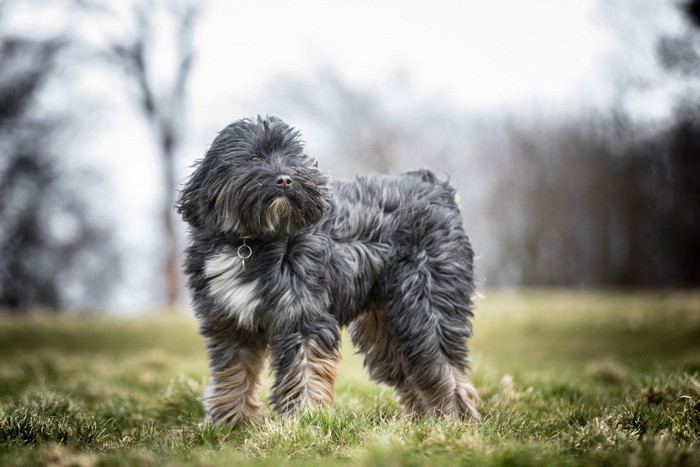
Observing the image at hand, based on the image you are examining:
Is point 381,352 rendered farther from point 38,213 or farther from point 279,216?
point 38,213

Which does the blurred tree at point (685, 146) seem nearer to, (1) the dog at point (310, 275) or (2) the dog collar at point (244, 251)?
(1) the dog at point (310, 275)

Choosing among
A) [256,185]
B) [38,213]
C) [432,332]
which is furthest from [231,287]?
[38,213]

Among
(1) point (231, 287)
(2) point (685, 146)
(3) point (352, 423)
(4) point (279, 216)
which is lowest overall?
(3) point (352, 423)

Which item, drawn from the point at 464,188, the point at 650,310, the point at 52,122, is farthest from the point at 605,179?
the point at 52,122

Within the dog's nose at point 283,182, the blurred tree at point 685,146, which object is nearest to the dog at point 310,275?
the dog's nose at point 283,182

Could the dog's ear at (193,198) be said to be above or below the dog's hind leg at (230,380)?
above

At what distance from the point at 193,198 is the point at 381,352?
72.0 inches

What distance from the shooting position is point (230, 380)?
15.4 ft

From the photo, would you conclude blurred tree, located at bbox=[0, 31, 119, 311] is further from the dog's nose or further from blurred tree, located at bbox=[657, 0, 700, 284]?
the dog's nose

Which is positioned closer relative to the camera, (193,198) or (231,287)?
(231,287)

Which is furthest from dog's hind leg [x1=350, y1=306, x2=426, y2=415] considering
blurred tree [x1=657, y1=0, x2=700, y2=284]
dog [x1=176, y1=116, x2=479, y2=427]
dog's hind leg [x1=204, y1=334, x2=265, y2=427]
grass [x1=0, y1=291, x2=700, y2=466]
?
blurred tree [x1=657, y1=0, x2=700, y2=284]

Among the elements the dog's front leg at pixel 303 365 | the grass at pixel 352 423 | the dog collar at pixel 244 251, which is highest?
the dog collar at pixel 244 251

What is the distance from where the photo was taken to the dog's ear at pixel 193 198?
462cm

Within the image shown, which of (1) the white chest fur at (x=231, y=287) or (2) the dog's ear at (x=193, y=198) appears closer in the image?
(1) the white chest fur at (x=231, y=287)
